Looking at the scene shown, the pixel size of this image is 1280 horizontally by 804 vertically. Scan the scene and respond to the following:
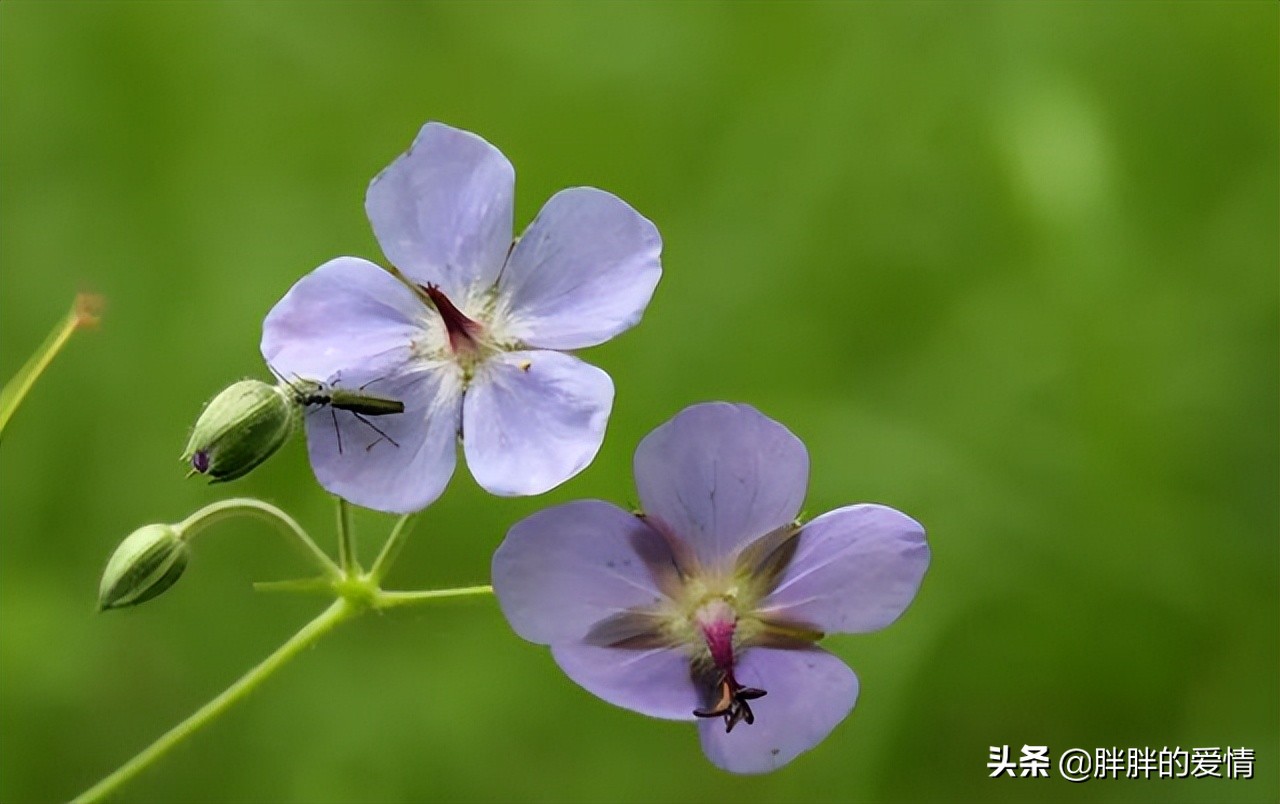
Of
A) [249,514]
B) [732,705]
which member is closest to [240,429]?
[249,514]

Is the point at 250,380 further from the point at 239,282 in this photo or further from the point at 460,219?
the point at 239,282

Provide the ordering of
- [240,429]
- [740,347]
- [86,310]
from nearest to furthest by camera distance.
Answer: [240,429] → [86,310] → [740,347]

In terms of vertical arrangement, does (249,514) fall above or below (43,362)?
below

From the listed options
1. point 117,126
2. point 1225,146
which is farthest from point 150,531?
point 1225,146

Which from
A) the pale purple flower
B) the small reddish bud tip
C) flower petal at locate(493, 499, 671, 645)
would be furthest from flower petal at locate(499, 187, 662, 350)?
the small reddish bud tip

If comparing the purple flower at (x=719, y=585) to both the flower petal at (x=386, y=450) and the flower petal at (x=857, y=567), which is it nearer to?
the flower petal at (x=857, y=567)

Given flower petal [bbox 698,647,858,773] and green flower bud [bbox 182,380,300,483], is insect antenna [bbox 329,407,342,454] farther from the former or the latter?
flower petal [bbox 698,647,858,773]

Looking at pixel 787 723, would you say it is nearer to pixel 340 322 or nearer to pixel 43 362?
pixel 340 322

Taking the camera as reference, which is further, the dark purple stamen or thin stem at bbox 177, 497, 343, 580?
thin stem at bbox 177, 497, 343, 580
